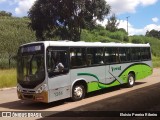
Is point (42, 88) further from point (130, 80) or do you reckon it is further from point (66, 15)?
point (66, 15)

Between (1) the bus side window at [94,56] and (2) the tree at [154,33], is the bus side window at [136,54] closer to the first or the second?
(1) the bus side window at [94,56]

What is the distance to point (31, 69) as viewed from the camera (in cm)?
1290

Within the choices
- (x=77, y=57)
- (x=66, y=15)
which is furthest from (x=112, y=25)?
(x=77, y=57)

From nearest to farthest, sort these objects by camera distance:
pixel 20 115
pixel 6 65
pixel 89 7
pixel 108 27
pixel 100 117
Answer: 1. pixel 100 117
2. pixel 20 115
3. pixel 89 7
4. pixel 6 65
5. pixel 108 27

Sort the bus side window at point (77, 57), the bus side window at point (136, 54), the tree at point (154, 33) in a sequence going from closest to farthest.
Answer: the bus side window at point (77, 57) → the bus side window at point (136, 54) → the tree at point (154, 33)

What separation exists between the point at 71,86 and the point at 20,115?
123 inches

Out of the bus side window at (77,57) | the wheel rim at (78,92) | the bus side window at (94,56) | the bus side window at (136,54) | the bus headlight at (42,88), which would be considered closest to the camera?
the bus headlight at (42,88)

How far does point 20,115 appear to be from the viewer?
11.3 meters

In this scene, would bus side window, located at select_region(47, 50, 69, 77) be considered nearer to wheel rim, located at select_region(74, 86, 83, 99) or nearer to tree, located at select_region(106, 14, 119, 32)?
wheel rim, located at select_region(74, 86, 83, 99)

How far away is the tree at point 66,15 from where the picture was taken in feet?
105

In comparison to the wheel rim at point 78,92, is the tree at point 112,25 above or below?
above

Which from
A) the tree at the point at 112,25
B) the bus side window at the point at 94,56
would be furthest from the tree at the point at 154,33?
the bus side window at the point at 94,56

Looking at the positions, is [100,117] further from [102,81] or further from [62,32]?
[62,32]

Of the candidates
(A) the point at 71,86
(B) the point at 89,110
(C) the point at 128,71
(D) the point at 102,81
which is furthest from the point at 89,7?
(B) the point at 89,110
